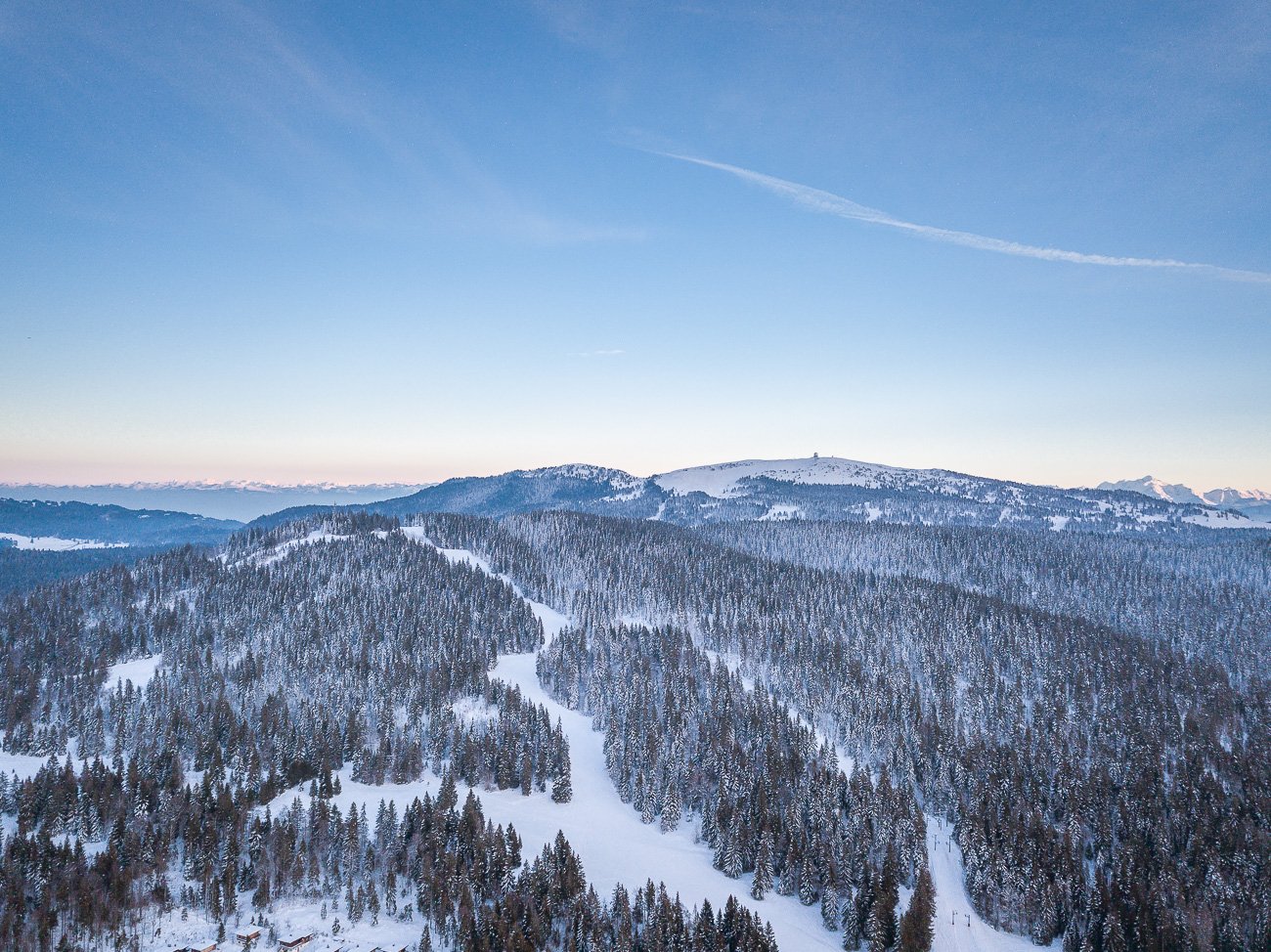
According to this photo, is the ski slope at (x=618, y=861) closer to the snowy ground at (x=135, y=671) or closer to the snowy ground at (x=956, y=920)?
the snowy ground at (x=956, y=920)

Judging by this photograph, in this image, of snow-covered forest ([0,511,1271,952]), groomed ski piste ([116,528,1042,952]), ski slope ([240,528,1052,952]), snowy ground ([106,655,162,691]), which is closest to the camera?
groomed ski piste ([116,528,1042,952])

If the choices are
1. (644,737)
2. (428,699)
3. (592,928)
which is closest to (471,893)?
(592,928)

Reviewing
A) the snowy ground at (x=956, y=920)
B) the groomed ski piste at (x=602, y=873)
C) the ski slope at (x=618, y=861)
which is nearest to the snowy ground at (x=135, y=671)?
the ski slope at (x=618, y=861)

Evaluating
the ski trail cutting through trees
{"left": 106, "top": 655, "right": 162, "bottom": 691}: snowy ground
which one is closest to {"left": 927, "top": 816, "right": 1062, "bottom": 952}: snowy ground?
the ski trail cutting through trees

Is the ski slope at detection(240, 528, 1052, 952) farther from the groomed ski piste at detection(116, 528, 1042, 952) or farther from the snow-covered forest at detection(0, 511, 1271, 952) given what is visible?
the snow-covered forest at detection(0, 511, 1271, 952)

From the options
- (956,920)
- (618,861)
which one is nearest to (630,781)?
(618,861)
